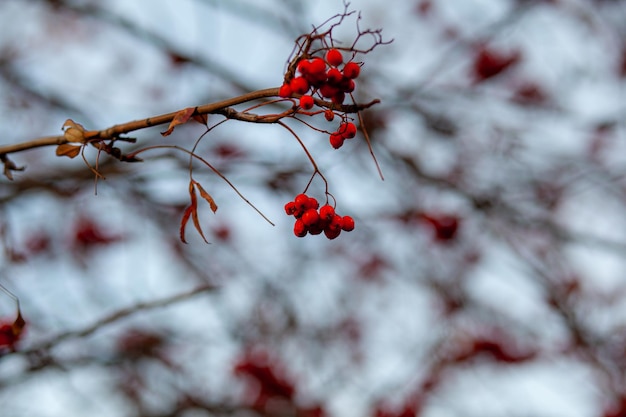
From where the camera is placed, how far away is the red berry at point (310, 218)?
1.25 meters

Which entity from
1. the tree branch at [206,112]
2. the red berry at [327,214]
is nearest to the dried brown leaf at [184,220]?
the tree branch at [206,112]

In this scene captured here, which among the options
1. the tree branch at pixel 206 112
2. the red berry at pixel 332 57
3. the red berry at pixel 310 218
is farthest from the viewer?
the red berry at pixel 310 218

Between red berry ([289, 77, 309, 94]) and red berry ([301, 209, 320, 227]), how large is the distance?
1.13 feet

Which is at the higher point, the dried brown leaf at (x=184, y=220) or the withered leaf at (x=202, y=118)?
the withered leaf at (x=202, y=118)

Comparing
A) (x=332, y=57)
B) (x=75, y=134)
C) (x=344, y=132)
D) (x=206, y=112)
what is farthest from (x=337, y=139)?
(x=75, y=134)

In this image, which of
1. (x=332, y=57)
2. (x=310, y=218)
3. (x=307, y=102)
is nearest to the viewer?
(x=307, y=102)

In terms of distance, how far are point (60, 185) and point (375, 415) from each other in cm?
296

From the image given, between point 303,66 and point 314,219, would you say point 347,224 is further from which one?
point 303,66

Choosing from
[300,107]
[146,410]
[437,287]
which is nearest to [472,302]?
[437,287]

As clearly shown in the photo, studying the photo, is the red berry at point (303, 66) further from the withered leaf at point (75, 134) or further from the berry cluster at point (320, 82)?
the withered leaf at point (75, 134)

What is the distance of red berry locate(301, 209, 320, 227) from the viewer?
1.25 metres

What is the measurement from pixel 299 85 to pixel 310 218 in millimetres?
358

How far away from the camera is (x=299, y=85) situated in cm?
96

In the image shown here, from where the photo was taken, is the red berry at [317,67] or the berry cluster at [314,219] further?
the berry cluster at [314,219]
